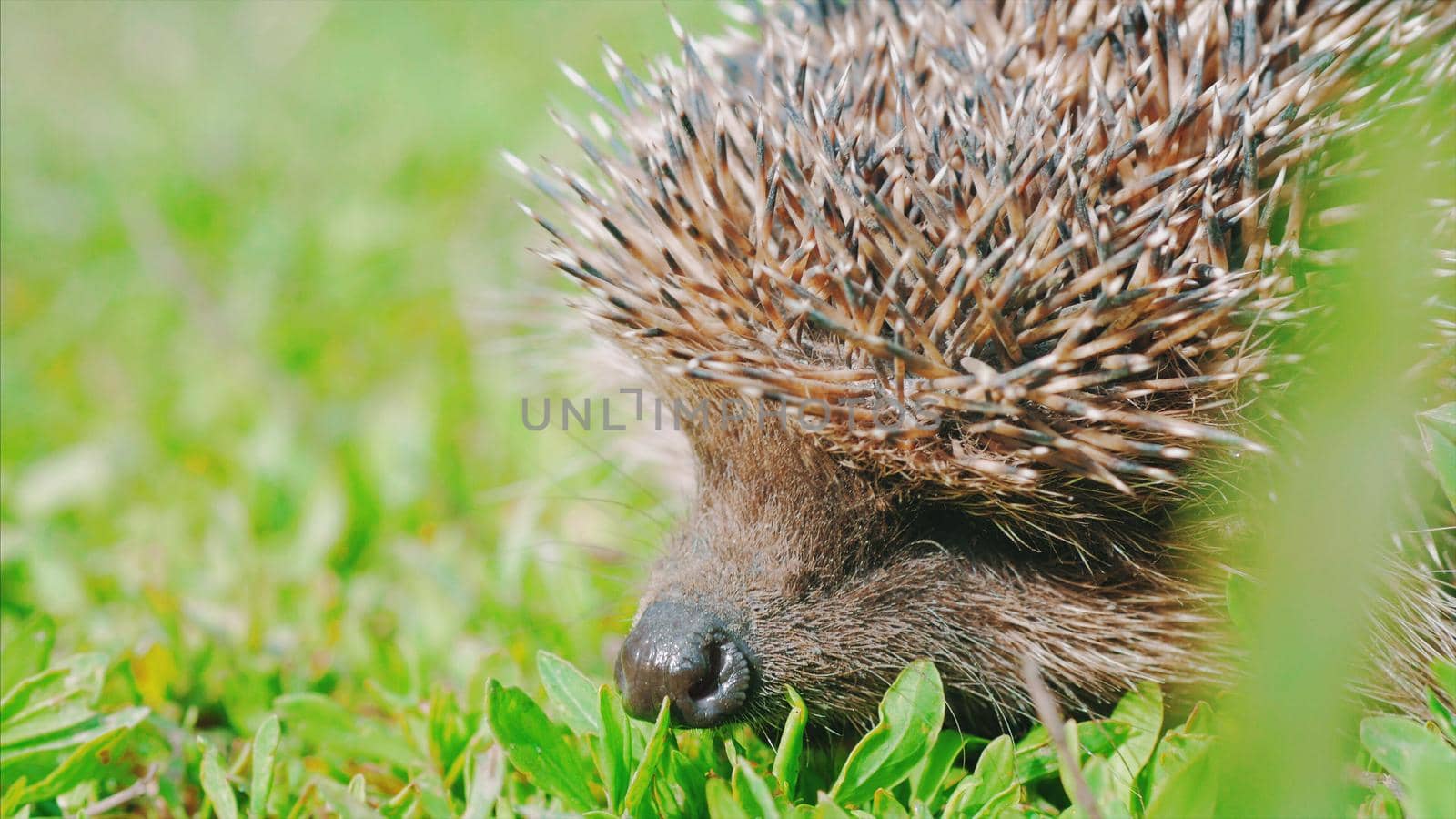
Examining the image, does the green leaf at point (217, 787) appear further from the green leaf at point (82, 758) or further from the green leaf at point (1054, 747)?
the green leaf at point (1054, 747)

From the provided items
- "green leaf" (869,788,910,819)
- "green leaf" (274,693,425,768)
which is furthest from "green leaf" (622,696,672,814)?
"green leaf" (274,693,425,768)

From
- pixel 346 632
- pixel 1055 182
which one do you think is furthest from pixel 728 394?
pixel 346 632

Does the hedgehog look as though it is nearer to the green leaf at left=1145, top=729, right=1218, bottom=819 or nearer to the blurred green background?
the green leaf at left=1145, top=729, right=1218, bottom=819

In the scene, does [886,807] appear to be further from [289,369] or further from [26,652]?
[289,369]

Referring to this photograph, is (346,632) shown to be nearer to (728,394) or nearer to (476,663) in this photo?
(476,663)

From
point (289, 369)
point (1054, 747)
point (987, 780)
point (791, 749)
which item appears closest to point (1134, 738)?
point (1054, 747)

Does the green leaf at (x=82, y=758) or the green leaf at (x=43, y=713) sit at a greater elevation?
the green leaf at (x=43, y=713)

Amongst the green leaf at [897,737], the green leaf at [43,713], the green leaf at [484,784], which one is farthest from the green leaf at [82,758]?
the green leaf at [897,737]
